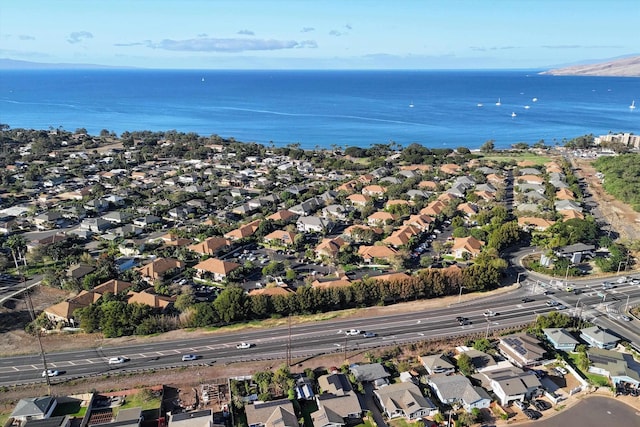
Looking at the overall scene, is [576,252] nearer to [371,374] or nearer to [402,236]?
[402,236]

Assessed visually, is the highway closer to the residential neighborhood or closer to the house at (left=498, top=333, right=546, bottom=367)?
the residential neighborhood

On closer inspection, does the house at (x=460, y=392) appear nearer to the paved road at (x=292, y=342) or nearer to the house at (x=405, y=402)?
the house at (x=405, y=402)

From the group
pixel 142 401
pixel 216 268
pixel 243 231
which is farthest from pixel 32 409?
pixel 243 231

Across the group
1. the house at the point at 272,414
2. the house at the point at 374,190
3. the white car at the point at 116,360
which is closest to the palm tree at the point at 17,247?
the white car at the point at 116,360

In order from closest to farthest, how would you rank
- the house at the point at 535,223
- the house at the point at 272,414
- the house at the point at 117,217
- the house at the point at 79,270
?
the house at the point at 272,414 < the house at the point at 79,270 < the house at the point at 535,223 < the house at the point at 117,217

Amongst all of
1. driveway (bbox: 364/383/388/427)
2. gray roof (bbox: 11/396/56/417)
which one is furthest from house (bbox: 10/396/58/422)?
driveway (bbox: 364/383/388/427)

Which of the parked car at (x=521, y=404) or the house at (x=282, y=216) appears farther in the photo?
the house at (x=282, y=216)
